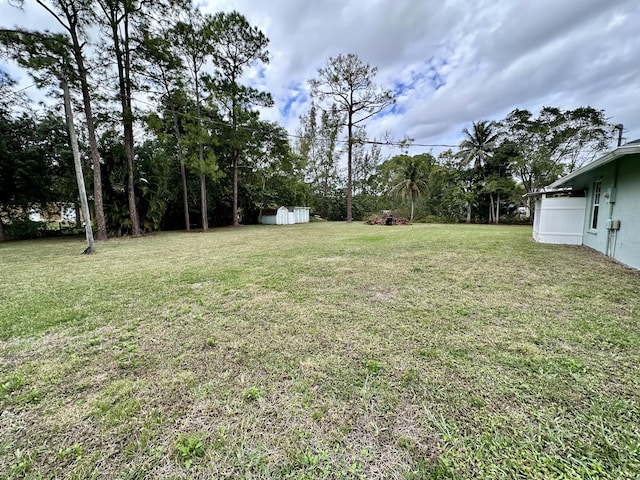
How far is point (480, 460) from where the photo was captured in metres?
1.29

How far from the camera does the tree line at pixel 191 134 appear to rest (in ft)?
33.3

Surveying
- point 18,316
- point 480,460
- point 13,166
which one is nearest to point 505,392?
point 480,460

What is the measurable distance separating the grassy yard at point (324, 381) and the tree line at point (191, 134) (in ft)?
28.4

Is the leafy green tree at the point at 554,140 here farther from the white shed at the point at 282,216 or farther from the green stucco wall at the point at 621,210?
the white shed at the point at 282,216

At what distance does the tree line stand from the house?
39.7 ft

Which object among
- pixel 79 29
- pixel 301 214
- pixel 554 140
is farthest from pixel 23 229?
pixel 554 140

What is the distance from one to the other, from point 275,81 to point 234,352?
1894 centimetres

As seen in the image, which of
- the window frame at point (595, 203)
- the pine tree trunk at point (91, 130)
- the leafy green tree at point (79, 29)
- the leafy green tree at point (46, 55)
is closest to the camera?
the window frame at point (595, 203)

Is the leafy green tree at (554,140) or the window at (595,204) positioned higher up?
the leafy green tree at (554,140)

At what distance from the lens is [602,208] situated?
6.53 metres

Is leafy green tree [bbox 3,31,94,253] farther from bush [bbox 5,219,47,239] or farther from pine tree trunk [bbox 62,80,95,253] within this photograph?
bush [bbox 5,219,47,239]

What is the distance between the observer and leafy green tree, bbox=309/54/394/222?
741 inches

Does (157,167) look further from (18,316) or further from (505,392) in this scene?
(505,392)

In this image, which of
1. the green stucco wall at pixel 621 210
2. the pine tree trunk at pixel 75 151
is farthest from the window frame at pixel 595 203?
the pine tree trunk at pixel 75 151
